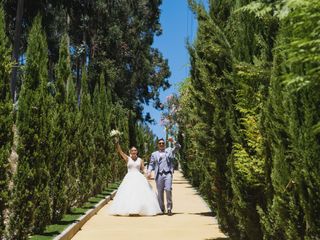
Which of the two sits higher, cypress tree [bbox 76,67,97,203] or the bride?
cypress tree [bbox 76,67,97,203]

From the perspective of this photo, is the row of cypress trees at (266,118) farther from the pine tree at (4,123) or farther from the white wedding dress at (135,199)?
the white wedding dress at (135,199)

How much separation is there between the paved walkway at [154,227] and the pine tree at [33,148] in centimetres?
134

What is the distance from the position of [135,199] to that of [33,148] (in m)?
6.73

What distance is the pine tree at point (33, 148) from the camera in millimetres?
9898

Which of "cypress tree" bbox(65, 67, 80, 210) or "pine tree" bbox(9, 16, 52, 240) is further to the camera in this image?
"cypress tree" bbox(65, 67, 80, 210)

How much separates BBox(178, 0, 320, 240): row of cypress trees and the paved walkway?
1603 millimetres

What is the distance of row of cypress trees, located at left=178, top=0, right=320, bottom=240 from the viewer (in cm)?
416

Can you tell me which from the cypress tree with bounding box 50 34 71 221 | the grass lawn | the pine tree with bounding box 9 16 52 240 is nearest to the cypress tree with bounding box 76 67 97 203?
the grass lawn

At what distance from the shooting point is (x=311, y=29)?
3.89 metres

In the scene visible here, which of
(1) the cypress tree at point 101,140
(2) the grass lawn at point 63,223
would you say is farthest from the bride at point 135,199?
(1) the cypress tree at point 101,140

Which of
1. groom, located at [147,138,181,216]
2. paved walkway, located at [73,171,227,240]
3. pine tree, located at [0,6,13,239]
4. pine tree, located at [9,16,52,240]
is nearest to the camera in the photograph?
pine tree, located at [0,6,13,239]

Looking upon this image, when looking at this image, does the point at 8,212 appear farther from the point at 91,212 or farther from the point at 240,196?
the point at 91,212

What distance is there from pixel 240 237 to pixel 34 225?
4230mm

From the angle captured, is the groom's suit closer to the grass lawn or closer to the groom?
the groom
